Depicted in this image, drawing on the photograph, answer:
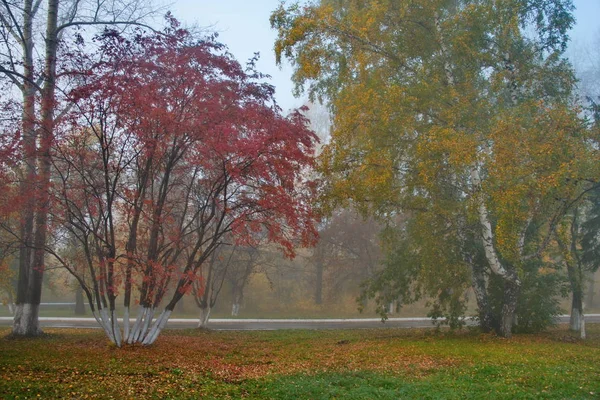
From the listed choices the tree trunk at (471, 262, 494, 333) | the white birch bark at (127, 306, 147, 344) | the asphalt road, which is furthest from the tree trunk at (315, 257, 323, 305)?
the white birch bark at (127, 306, 147, 344)

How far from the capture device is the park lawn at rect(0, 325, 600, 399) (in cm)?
710

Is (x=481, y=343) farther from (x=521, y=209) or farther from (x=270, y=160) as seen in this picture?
(x=270, y=160)

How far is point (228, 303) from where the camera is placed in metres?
36.9

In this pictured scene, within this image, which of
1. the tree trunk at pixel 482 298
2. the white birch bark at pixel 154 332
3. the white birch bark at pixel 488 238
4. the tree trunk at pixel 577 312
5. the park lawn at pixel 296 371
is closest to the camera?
the park lawn at pixel 296 371

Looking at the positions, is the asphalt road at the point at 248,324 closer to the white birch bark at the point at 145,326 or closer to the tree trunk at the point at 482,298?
the tree trunk at the point at 482,298

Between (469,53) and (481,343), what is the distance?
811cm

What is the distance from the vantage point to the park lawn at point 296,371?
7.10 metres

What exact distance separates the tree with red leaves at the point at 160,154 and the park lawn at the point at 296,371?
5.65ft

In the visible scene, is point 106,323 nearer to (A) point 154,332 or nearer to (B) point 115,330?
(B) point 115,330

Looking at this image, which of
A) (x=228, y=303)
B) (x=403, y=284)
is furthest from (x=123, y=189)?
(x=228, y=303)

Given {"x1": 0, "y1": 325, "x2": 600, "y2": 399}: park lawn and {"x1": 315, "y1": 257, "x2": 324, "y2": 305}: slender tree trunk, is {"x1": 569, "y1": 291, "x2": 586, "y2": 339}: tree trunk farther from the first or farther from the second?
{"x1": 315, "y1": 257, "x2": 324, "y2": 305}: slender tree trunk

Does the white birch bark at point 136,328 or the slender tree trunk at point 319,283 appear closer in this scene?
the white birch bark at point 136,328

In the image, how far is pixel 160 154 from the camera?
1126 centimetres

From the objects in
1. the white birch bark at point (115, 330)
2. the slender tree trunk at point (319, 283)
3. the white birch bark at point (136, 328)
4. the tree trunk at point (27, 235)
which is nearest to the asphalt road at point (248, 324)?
the slender tree trunk at point (319, 283)
